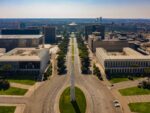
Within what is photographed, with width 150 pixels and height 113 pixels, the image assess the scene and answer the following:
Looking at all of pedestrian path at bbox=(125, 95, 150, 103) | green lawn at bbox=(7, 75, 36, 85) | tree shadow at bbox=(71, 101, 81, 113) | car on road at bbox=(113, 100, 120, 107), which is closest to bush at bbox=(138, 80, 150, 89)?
pedestrian path at bbox=(125, 95, 150, 103)

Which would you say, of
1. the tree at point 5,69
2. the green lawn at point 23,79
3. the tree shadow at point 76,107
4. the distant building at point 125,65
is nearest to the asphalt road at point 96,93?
the tree shadow at point 76,107

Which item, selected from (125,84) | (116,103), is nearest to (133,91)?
(125,84)

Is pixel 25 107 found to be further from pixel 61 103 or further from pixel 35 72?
pixel 35 72

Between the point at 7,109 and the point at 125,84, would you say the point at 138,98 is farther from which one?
the point at 7,109

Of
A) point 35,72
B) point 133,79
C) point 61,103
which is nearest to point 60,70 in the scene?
point 35,72

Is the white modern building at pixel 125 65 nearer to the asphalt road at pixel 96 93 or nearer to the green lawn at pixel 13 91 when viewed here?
the asphalt road at pixel 96 93

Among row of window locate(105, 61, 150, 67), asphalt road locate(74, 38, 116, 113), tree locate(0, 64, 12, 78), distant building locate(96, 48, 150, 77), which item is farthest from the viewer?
row of window locate(105, 61, 150, 67)

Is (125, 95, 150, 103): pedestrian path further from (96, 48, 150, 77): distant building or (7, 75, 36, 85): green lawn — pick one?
(7, 75, 36, 85): green lawn
